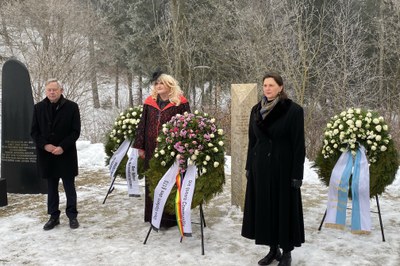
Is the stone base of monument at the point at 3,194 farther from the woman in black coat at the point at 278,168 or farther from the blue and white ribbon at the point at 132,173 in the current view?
the woman in black coat at the point at 278,168

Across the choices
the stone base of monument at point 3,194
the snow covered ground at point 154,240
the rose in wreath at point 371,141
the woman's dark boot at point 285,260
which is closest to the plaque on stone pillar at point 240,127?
A: the snow covered ground at point 154,240

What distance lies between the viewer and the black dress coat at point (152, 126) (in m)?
5.36

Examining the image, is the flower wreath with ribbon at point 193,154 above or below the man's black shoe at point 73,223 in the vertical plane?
above

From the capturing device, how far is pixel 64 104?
5.36 meters

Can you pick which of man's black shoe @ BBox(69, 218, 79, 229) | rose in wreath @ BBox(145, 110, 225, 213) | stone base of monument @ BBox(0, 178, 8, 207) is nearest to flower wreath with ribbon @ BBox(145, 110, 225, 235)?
rose in wreath @ BBox(145, 110, 225, 213)

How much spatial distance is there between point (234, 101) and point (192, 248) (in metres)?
2.42

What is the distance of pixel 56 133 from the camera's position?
528 centimetres

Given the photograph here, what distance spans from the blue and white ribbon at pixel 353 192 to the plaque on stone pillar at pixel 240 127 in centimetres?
153

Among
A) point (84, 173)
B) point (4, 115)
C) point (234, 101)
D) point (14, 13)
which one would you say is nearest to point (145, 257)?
point (234, 101)

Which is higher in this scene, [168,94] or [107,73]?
[107,73]

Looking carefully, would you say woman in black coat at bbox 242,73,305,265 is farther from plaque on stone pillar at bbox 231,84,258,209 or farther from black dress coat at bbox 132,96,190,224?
plaque on stone pillar at bbox 231,84,258,209

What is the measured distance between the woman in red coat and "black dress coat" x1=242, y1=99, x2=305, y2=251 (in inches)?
60.5

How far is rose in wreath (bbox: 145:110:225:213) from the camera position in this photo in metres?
4.81

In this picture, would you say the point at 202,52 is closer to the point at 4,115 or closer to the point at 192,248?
the point at 4,115
